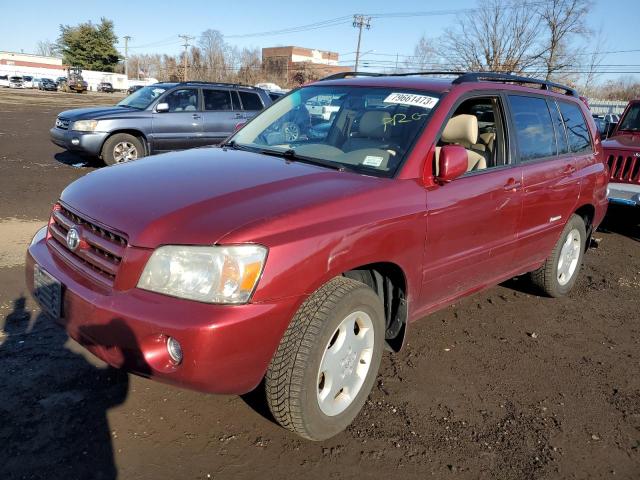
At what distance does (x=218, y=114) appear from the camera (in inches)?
428

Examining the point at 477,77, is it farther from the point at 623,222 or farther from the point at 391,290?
the point at 623,222

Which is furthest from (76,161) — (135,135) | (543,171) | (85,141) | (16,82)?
(16,82)

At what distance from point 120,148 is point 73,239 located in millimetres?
8011

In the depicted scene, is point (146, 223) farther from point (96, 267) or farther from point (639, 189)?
point (639, 189)

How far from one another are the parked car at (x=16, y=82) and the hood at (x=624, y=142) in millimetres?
70952

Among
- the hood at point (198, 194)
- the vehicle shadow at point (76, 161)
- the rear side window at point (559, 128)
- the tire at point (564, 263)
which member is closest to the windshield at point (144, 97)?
the vehicle shadow at point (76, 161)

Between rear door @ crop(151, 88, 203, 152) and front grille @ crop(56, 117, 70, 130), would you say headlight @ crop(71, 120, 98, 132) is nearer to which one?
front grille @ crop(56, 117, 70, 130)

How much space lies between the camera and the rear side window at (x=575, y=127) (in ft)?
15.2

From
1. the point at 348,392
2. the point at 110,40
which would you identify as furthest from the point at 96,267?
the point at 110,40

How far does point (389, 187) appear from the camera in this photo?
9.27ft

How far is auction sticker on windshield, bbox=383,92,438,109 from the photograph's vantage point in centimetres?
331

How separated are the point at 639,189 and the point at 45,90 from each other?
69.5 meters

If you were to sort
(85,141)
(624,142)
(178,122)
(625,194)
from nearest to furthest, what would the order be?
(625,194), (624,142), (85,141), (178,122)

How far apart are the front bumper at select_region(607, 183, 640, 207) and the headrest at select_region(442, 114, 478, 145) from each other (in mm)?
4653
